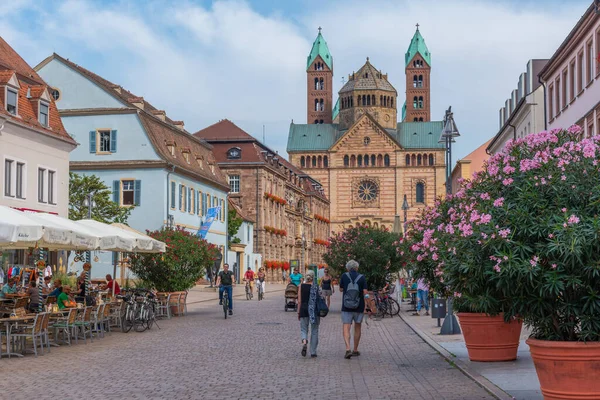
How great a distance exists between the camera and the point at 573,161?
9.73 meters

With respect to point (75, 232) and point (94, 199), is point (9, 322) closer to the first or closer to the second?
point (75, 232)

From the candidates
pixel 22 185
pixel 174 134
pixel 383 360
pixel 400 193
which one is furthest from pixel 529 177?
pixel 400 193

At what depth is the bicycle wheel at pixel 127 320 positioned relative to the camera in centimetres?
2241

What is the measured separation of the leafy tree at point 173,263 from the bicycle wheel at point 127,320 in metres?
7.86

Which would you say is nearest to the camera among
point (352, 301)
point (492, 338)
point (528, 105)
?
point (492, 338)

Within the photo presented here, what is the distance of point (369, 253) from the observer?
34.7 m

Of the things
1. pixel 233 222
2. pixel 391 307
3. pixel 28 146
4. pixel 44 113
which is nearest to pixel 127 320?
pixel 391 307

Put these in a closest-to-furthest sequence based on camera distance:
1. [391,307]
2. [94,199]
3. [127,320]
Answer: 1. [127,320]
2. [391,307]
3. [94,199]

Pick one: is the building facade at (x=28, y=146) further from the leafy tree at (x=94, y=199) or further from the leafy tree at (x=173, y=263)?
the leafy tree at (x=173, y=263)

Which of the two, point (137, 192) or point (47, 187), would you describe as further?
point (137, 192)

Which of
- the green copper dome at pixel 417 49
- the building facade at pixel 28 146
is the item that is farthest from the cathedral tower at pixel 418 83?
the building facade at pixel 28 146

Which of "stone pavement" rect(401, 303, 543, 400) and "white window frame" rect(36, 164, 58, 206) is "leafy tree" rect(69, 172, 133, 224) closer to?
"white window frame" rect(36, 164, 58, 206)

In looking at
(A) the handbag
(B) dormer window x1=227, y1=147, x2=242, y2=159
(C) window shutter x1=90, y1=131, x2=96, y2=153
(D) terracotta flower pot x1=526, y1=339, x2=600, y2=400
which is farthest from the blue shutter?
(D) terracotta flower pot x1=526, y1=339, x2=600, y2=400

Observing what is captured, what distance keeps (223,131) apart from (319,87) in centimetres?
7085
